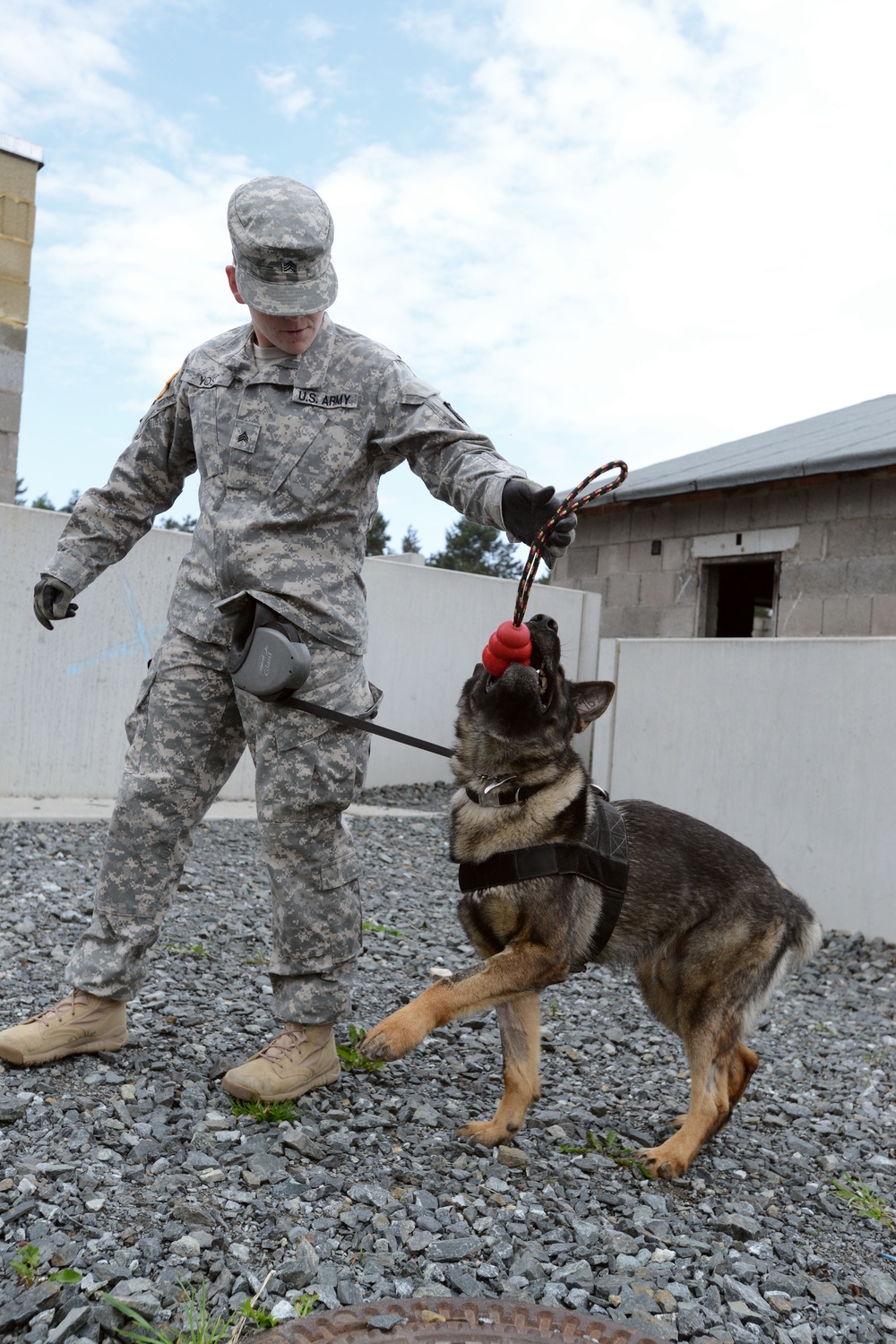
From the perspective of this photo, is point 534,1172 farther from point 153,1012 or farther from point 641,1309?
point 153,1012

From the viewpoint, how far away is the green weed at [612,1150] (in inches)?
122

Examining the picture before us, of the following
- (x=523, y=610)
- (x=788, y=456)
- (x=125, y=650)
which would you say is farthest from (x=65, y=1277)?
(x=788, y=456)

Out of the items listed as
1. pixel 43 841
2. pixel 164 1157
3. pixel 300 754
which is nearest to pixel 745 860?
pixel 300 754

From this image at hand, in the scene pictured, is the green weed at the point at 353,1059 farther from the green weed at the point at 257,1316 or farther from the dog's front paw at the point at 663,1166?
the green weed at the point at 257,1316

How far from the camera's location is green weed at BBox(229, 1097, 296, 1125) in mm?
3012

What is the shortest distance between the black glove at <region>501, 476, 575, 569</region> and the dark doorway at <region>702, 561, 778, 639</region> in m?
9.19

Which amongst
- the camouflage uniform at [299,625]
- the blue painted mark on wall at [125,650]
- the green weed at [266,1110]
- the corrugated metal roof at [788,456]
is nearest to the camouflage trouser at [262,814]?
the camouflage uniform at [299,625]

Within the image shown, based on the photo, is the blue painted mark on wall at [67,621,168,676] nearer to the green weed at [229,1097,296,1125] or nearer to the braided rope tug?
the green weed at [229,1097,296,1125]

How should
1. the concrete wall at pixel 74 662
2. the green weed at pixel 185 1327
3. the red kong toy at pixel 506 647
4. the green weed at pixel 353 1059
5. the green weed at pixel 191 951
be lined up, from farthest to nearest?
the concrete wall at pixel 74 662 < the green weed at pixel 191 951 < the green weed at pixel 353 1059 < the red kong toy at pixel 506 647 < the green weed at pixel 185 1327

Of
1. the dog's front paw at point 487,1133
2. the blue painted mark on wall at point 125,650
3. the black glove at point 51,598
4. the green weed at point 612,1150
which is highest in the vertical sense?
the black glove at point 51,598

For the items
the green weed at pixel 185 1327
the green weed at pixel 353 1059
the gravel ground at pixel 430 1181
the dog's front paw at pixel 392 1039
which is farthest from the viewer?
the green weed at pixel 353 1059

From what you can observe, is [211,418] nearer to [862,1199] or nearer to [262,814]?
[262,814]

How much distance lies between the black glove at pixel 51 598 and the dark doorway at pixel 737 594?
9.12m

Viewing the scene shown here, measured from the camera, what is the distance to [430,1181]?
2770mm
